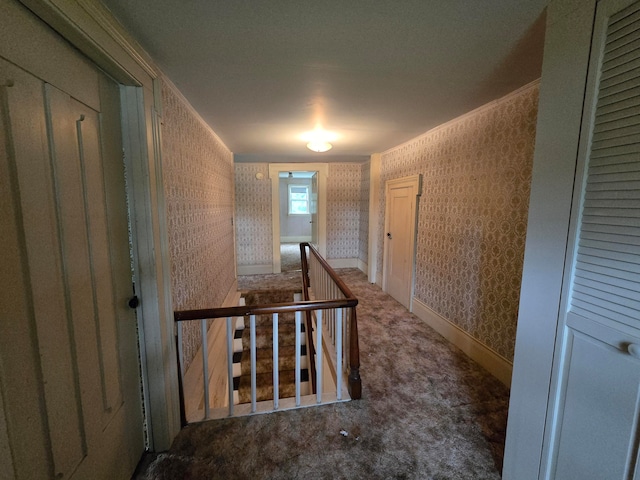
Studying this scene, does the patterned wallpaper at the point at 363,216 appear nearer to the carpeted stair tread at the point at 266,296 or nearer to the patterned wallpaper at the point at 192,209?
the carpeted stair tread at the point at 266,296

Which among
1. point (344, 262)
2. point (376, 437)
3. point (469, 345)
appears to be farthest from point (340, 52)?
point (344, 262)

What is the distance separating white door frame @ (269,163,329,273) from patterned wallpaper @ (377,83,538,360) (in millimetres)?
2588

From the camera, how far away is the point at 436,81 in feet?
5.49

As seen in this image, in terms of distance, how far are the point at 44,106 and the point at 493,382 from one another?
3.03 meters

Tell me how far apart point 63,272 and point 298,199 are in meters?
8.42

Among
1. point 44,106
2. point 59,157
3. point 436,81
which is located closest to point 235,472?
point 59,157

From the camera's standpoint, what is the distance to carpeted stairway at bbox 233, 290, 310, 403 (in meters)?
3.40

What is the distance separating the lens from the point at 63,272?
92 centimetres

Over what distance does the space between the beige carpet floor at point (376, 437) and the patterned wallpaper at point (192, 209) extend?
2.16 feet

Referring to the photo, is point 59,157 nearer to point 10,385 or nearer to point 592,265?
point 10,385

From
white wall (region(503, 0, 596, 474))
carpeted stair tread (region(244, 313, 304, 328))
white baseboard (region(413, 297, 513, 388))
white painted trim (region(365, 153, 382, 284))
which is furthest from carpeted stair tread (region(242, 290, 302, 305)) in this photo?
white wall (region(503, 0, 596, 474))

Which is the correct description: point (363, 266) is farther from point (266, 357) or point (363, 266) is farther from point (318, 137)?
point (318, 137)

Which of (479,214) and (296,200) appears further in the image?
(296,200)

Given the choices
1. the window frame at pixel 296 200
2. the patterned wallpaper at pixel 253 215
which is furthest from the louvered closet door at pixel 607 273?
the window frame at pixel 296 200
